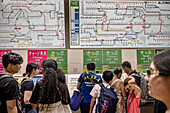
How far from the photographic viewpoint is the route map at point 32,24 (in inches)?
193

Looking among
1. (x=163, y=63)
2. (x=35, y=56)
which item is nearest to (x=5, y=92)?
(x=163, y=63)

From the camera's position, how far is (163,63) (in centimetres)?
105

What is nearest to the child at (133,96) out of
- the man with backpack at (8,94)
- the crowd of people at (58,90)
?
the crowd of people at (58,90)

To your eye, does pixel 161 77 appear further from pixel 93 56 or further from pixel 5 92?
pixel 93 56

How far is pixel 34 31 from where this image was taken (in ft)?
16.3

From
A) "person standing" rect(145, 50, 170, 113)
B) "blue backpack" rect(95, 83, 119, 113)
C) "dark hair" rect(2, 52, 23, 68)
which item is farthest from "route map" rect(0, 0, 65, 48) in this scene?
"person standing" rect(145, 50, 170, 113)

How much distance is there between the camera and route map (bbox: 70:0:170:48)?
4992 mm

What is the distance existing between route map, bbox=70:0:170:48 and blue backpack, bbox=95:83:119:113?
7.12 ft

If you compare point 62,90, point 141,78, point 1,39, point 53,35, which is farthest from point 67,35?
point 62,90

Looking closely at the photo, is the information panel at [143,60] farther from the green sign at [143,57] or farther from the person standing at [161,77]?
the person standing at [161,77]

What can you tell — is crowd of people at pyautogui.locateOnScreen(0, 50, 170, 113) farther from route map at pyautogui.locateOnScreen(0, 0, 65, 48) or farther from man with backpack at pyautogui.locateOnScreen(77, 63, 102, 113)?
route map at pyautogui.locateOnScreen(0, 0, 65, 48)

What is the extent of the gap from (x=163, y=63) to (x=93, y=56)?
13.1 ft

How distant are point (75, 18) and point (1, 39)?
220 cm

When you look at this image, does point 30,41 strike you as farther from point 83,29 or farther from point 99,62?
point 99,62
